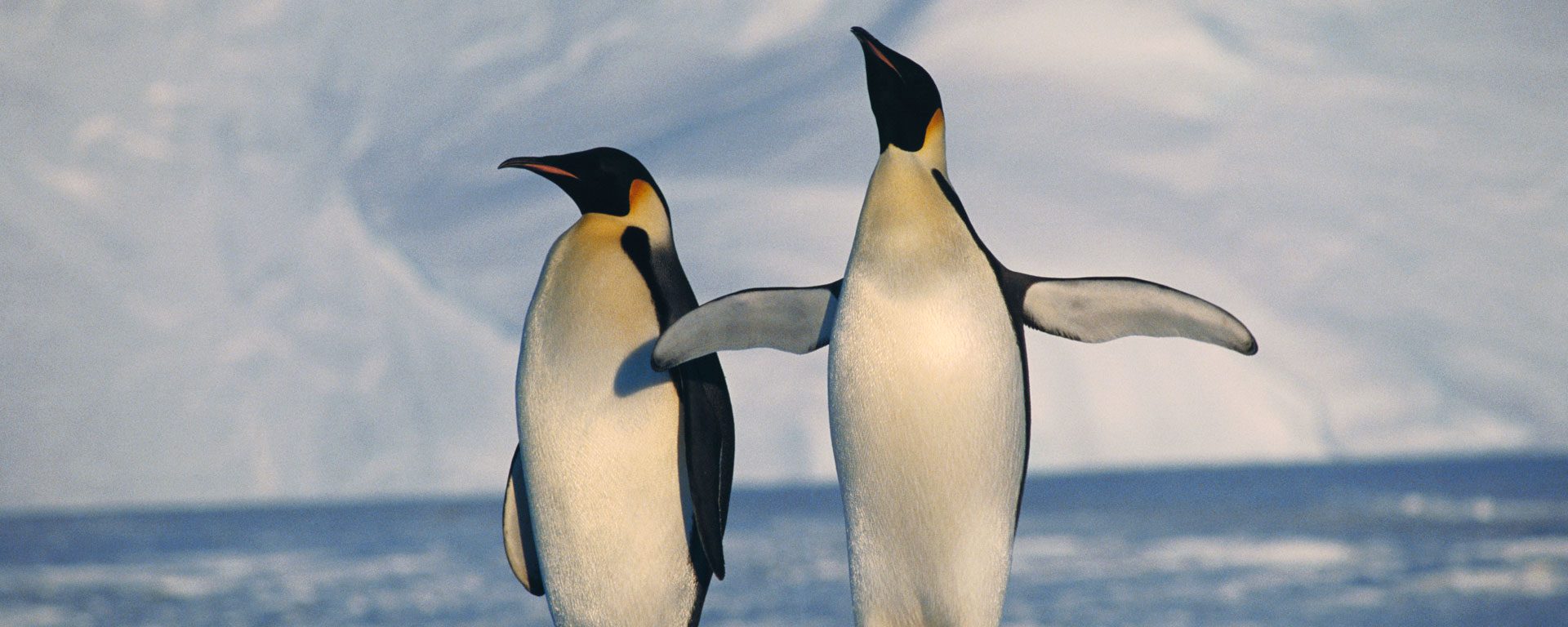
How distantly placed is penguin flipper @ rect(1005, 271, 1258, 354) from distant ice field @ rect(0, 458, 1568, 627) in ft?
24.9

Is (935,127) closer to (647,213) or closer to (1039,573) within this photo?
(647,213)

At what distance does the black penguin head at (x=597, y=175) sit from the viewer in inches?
137

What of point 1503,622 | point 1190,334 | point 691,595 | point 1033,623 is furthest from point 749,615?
point 1190,334

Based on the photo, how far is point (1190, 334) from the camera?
3031mm

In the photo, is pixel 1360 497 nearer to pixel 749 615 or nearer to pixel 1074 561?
pixel 1074 561

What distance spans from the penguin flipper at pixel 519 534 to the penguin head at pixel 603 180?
0.72 metres

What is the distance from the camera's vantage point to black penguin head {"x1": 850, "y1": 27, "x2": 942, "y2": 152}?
3.05 meters

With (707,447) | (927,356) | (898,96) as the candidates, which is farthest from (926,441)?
(898,96)

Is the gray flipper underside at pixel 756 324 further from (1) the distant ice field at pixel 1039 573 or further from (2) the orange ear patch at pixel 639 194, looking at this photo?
(1) the distant ice field at pixel 1039 573

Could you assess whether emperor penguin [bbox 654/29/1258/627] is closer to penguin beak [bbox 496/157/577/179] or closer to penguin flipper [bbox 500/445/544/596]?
penguin beak [bbox 496/157/577/179]

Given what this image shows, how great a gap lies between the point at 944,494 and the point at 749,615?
8.13 metres

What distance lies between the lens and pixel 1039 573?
14.5m

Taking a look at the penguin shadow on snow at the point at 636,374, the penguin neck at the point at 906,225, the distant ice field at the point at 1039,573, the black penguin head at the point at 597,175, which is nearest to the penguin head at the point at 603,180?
the black penguin head at the point at 597,175

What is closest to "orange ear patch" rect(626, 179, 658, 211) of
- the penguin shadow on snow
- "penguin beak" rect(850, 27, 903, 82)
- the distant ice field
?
the penguin shadow on snow
